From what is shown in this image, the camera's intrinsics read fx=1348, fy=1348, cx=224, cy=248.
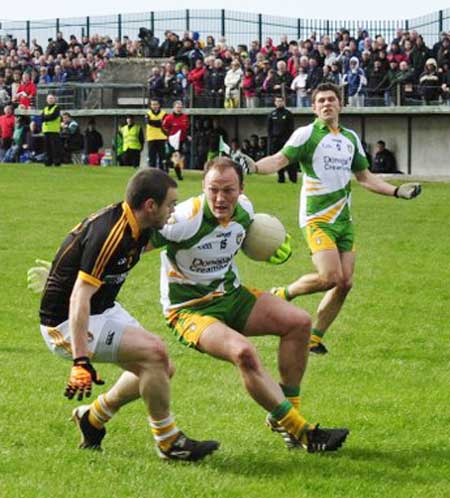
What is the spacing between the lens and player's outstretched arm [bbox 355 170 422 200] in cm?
1085

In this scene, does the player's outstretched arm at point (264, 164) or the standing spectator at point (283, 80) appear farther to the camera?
the standing spectator at point (283, 80)

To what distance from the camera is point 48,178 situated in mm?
32062

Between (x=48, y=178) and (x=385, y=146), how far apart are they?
31.2 ft

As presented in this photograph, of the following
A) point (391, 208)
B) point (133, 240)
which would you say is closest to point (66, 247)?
point (133, 240)

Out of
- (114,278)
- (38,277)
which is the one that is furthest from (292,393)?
(38,277)

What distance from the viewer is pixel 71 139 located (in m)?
39.9

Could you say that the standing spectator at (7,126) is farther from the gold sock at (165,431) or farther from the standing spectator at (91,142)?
the gold sock at (165,431)

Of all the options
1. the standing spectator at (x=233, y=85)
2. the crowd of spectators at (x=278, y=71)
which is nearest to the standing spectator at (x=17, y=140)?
the crowd of spectators at (x=278, y=71)

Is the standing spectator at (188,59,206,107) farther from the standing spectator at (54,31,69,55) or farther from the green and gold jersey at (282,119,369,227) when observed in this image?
the green and gold jersey at (282,119,369,227)

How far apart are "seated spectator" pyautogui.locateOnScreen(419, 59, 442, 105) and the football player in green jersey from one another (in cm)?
2215

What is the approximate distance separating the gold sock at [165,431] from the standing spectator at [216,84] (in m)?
30.6

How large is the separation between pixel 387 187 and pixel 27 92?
33.1 metres

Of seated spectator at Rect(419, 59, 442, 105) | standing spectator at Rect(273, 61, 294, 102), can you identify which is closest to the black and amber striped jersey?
seated spectator at Rect(419, 59, 442, 105)

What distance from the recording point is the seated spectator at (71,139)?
3850 centimetres
